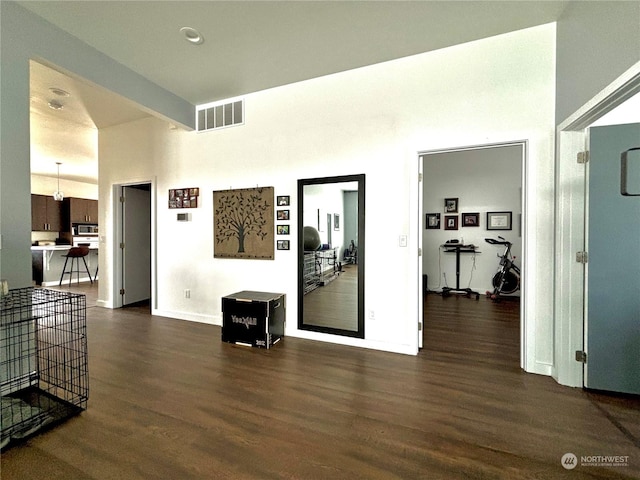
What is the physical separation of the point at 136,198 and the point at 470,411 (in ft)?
19.2

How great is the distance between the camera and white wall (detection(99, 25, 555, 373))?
258 cm

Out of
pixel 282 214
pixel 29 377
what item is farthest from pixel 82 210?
pixel 282 214

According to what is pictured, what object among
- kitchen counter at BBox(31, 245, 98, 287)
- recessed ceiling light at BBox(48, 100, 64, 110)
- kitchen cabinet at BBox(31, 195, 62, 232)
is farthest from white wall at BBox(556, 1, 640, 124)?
kitchen cabinet at BBox(31, 195, 62, 232)

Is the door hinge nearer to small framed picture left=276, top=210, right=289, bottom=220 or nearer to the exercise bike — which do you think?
small framed picture left=276, top=210, right=289, bottom=220

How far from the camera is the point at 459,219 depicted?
6340mm

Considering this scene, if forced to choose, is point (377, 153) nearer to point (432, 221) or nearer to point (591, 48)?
point (591, 48)

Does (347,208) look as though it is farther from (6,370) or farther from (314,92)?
(6,370)

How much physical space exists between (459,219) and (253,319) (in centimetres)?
517

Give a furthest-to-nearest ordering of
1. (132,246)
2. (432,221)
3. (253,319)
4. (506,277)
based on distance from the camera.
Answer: (432,221)
(506,277)
(132,246)
(253,319)

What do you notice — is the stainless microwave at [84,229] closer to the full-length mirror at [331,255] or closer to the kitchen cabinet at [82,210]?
the kitchen cabinet at [82,210]

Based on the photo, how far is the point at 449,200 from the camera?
6.41m

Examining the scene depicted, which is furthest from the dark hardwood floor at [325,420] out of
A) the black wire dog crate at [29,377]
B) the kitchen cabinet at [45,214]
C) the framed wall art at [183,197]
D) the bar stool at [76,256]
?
the kitchen cabinet at [45,214]

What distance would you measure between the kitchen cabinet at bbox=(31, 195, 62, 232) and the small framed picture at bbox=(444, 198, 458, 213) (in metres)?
10.6

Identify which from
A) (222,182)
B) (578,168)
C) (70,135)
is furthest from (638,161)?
(70,135)
